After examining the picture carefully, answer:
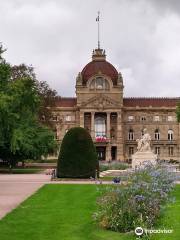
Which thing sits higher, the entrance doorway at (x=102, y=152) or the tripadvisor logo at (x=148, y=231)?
the entrance doorway at (x=102, y=152)

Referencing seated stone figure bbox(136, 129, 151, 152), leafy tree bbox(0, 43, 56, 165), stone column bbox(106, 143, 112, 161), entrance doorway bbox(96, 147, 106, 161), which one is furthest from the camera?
entrance doorway bbox(96, 147, 106, 161)

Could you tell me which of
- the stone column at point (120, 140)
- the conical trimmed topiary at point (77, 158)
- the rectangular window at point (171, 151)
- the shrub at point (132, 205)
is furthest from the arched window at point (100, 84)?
the shrub at point (132, 205)

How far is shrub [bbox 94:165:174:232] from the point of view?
1348 centimetres

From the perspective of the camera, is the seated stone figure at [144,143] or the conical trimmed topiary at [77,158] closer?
the conical trimmed topiary at [77,158]

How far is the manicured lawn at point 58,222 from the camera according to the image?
1350 cm

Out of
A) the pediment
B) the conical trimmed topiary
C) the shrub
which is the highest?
the pediment

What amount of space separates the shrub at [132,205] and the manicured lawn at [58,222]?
1.11 ft

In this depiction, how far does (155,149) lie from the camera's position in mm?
102750

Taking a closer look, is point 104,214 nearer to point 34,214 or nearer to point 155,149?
point 34,214

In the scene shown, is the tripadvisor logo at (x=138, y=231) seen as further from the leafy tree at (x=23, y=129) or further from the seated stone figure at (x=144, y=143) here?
the leafy tree at (x=23, y=129)

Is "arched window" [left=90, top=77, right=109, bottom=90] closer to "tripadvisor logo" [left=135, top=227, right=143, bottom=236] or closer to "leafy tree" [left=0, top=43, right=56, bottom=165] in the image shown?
"leafy tree" [left=0, top=43, right=56, bottom=165]

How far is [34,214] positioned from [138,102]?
8697cm

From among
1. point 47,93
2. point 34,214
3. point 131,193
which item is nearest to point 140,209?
point 131,193

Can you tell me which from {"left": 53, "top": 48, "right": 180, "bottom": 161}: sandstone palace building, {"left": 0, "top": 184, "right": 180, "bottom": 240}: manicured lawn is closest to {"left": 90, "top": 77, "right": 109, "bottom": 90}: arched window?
{"left": 53, "top": 48, "right": 180, "bottom": 161}: sandstone palace building
